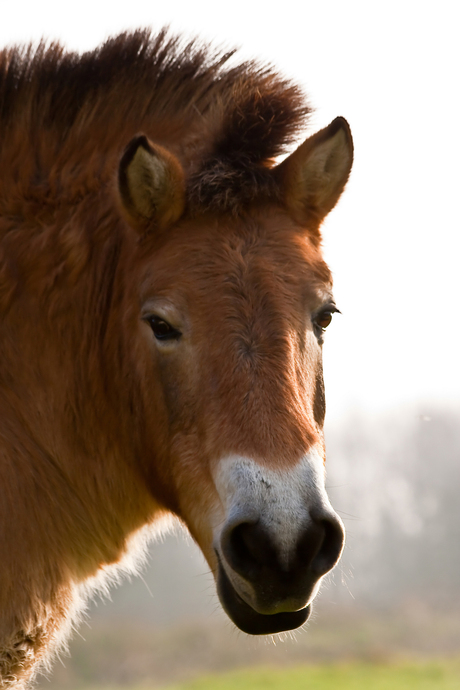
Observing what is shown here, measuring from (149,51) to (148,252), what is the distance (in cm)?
156

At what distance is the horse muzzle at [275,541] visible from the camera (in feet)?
8.17

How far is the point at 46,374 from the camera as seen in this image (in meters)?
3.71

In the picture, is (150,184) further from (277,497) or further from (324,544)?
(324,544)

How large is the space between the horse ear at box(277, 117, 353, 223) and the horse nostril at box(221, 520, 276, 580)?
1.94 m

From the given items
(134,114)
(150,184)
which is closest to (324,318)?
(150,184)

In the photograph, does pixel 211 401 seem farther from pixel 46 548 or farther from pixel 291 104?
pixel 291 104

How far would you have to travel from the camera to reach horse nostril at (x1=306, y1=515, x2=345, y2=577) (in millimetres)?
2523

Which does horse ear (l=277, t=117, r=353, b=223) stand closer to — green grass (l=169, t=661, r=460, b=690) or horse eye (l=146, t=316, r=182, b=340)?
horse eye (l=146, t=316, r=182, b=340)

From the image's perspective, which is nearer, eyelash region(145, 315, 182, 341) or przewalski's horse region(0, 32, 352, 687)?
przewalski's horse region(0, 32, 352, 687)

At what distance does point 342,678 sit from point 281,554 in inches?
1240

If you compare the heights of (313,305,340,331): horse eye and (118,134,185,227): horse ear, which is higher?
(118,134,185,227): horse ear

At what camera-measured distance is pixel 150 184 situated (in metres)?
3.50

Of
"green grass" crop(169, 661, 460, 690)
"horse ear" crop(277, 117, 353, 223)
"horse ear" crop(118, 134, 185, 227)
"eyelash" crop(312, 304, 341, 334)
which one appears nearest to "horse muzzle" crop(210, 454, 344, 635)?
"eyelash" crop(312, 304, 341, 334)

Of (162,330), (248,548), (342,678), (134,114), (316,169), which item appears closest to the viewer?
(248,548)
